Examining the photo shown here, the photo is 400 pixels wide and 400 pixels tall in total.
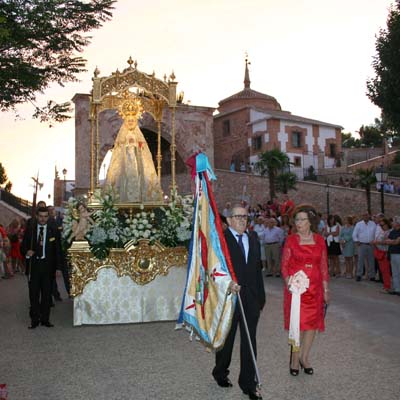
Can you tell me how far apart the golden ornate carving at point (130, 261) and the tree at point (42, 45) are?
5.33 meters

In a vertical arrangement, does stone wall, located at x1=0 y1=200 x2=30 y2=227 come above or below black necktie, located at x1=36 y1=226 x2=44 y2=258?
above

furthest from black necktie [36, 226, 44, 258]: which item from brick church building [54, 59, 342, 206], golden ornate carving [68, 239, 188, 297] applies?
brick church building [54, 59, 342, 206]

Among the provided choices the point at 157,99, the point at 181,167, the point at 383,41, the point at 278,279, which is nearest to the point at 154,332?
the point at 157,99

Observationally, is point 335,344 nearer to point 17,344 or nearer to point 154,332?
point 154,332

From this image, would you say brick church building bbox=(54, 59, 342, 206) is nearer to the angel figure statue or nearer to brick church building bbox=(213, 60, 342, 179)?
brick church building bbox=(213, 60, 342, 179)

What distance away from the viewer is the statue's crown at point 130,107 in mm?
11399

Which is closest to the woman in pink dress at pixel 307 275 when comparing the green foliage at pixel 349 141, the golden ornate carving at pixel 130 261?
the golden ornate carving at pixel 130 261

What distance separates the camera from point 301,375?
5.65 m

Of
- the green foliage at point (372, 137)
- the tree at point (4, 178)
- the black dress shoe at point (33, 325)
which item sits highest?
the green foliage at point (372, 137)

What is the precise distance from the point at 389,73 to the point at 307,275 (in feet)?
48.6

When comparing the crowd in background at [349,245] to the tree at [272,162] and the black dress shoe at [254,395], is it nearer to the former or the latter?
the black dress shoe at [254,395]

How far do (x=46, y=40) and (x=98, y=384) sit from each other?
32.7 feet

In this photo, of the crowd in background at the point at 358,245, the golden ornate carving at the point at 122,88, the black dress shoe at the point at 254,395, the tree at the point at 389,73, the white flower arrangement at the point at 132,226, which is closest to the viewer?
the black dress shoe at the point at 254,395

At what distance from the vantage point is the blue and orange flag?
501cm
